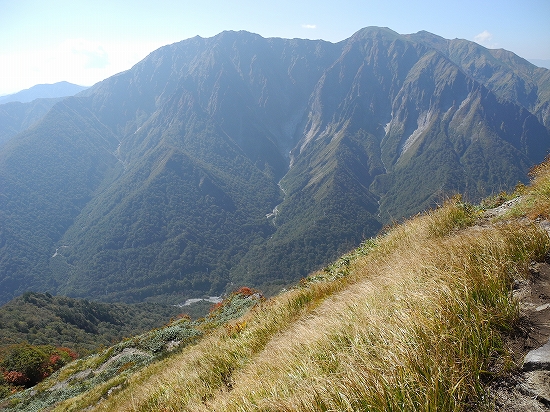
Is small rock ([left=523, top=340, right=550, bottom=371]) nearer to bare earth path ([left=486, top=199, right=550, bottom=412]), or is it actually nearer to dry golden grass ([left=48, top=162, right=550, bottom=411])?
bare earth path ([left=486, top=199, right=550, bottom=412])

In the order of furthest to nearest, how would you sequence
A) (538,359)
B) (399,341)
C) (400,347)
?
(399,341) < (400,347) < (538,359)

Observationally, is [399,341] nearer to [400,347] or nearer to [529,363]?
[400,347]

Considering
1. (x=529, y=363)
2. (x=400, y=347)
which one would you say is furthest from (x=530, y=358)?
(x=400, y=347)

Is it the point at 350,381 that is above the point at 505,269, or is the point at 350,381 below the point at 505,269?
below

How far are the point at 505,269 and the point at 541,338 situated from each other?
1.42 metres

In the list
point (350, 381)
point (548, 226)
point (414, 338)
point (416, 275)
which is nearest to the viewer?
point (350, 381)

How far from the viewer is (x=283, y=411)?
3.39 m

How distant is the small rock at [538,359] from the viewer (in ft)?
9.22

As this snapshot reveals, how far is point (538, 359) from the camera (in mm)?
2848

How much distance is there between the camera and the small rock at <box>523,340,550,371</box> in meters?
2.81

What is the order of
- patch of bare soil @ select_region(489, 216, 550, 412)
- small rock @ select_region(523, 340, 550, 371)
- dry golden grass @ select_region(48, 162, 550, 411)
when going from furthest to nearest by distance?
dry golden grass @ select_region(48, 162, 550, 411) → small rock @ select_region(523, 340, 550, 371) → patch of bare soil @ select_region(489, 216, 550, 412)

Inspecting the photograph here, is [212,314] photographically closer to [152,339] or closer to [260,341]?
[152,339]

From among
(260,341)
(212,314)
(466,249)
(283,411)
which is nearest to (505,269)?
(466,249)

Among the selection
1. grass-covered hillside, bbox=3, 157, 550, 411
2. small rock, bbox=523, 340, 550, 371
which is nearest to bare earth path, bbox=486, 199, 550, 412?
small rock, bbox=523, 340, 550, 371
